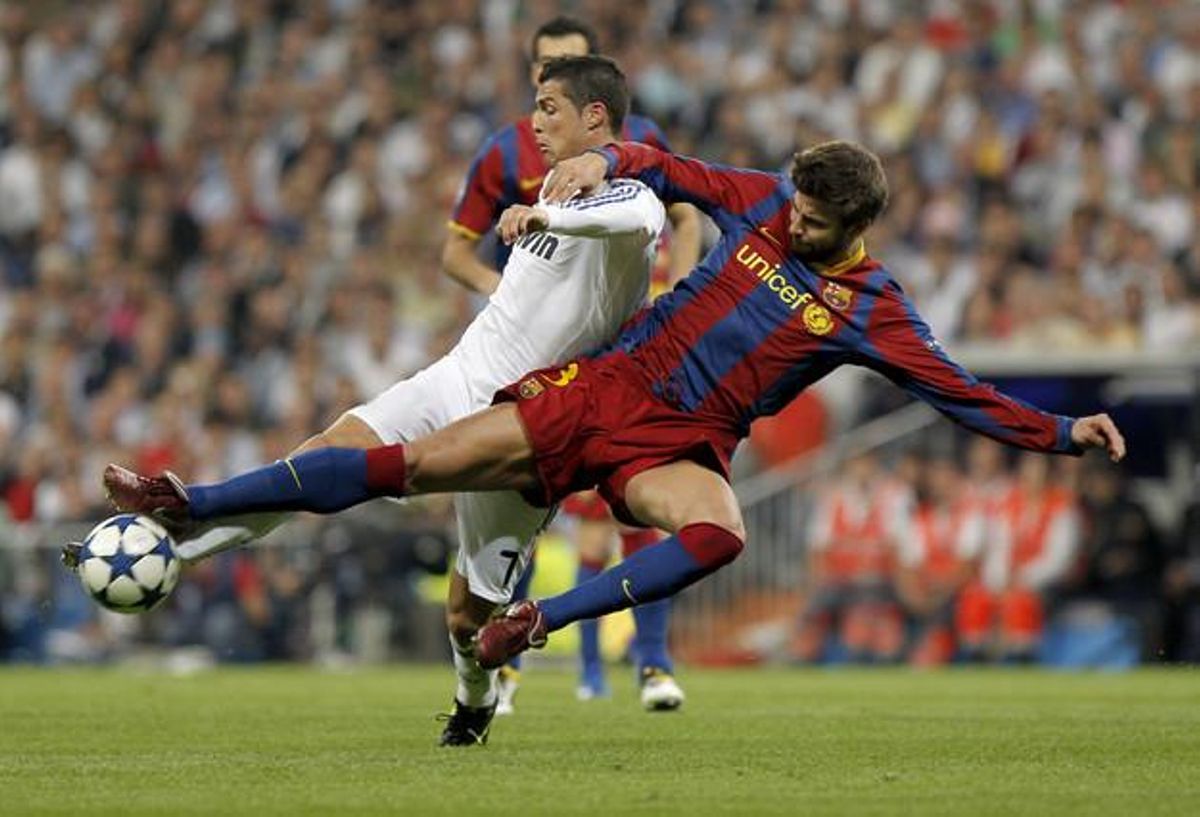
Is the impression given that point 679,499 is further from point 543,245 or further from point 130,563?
point 130,563

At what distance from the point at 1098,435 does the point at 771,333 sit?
3.56ft

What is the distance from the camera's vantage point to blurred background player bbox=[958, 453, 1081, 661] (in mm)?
16859

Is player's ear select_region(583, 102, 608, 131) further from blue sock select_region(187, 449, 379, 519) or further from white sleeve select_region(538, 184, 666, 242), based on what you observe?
blue sock select_region(187, 449, 379, 519)

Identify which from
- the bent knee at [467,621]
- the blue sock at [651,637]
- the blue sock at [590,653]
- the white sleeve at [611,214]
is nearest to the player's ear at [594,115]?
the white sleeve at [611,214]

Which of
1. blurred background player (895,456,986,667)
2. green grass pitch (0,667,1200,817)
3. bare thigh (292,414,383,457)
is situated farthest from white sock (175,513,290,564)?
blurred background player (895,456,986,667)

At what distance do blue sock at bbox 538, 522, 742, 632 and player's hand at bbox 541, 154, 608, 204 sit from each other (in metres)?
1.12

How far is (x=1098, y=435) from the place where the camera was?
27.1 ft

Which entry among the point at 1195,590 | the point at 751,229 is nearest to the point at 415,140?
the point at 1195,590

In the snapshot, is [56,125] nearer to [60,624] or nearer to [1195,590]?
[60,624]

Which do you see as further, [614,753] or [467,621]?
[467,621]

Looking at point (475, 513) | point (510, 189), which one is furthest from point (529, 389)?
point (510, 189)

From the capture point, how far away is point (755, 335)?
8.42 m

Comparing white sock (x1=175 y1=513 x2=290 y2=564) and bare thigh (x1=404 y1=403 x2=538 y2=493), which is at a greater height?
bare thigh (x1=404 y1=403 x2=538 y2=493)

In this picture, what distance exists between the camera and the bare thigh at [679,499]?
819 centimetres
